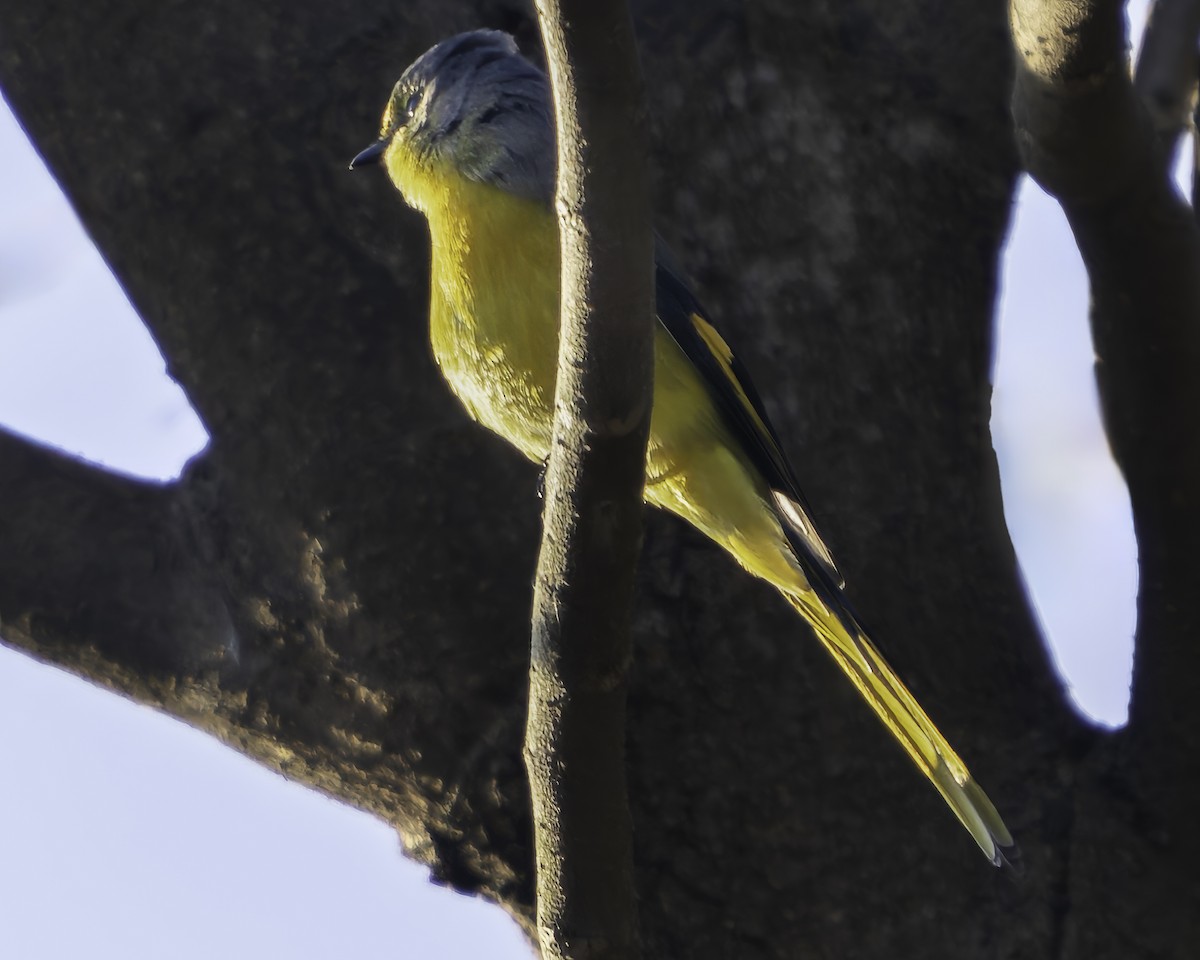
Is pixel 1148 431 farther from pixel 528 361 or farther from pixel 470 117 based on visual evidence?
pixel 470 117

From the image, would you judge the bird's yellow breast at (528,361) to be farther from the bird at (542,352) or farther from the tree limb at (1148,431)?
the tree limb at (1148,431)

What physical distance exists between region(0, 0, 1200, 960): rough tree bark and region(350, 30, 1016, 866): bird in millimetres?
89

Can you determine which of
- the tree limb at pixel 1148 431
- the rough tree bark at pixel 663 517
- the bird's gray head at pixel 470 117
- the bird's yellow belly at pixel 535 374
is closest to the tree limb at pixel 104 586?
the rough tree bark at pixel 663 517

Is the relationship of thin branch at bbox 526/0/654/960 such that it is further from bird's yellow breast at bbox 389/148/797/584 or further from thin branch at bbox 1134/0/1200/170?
thin branch at bbox 1134/0/1200/170

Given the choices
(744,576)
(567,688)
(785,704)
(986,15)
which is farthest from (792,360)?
(567,688)

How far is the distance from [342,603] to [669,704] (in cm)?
61

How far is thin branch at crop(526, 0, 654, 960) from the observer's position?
1630 millimetres

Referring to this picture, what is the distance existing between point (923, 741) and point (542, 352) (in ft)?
3.09

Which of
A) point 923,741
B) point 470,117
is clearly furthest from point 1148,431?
point 470,117

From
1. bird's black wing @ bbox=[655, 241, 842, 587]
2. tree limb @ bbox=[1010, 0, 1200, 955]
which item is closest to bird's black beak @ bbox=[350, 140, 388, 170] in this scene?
bird's black wing @ bbox=[655, 241, 842, 587]

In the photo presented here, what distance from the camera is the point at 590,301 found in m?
1.75

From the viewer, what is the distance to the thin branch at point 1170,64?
3.71 metres

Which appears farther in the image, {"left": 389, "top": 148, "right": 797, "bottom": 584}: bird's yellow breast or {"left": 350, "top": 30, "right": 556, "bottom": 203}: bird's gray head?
{"left": 350, "top": 30, "right": 556, "bottom": 203}: bird's gray head

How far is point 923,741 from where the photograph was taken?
255 cm
